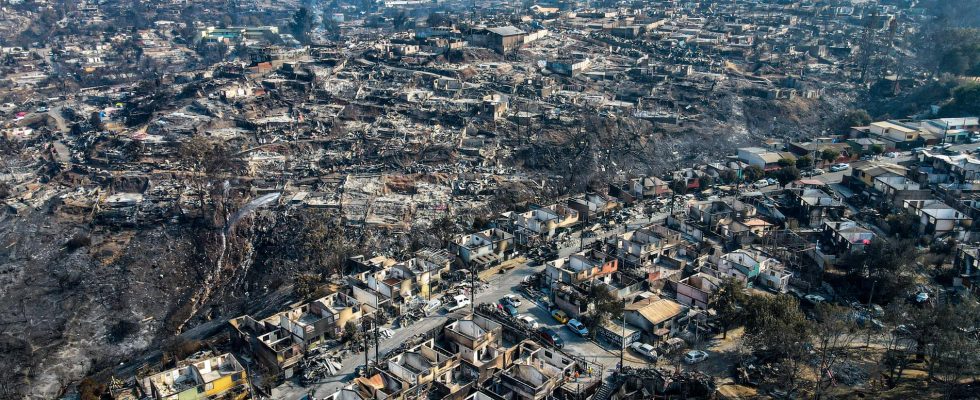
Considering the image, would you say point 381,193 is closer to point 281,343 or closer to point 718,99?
point 281,343

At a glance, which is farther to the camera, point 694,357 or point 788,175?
point 788,175

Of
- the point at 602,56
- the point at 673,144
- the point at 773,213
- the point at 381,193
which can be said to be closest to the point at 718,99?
the point at 673,144

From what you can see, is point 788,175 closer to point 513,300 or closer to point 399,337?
point 513,300

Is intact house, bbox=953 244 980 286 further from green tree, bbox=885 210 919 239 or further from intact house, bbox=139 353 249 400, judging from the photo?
intact house, bbox=139 353 249 400

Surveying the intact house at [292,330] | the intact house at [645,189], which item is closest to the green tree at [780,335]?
the intact house at [292,330]

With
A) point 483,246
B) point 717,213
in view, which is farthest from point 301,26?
point 717,213

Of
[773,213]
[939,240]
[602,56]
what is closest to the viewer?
[939,240]
